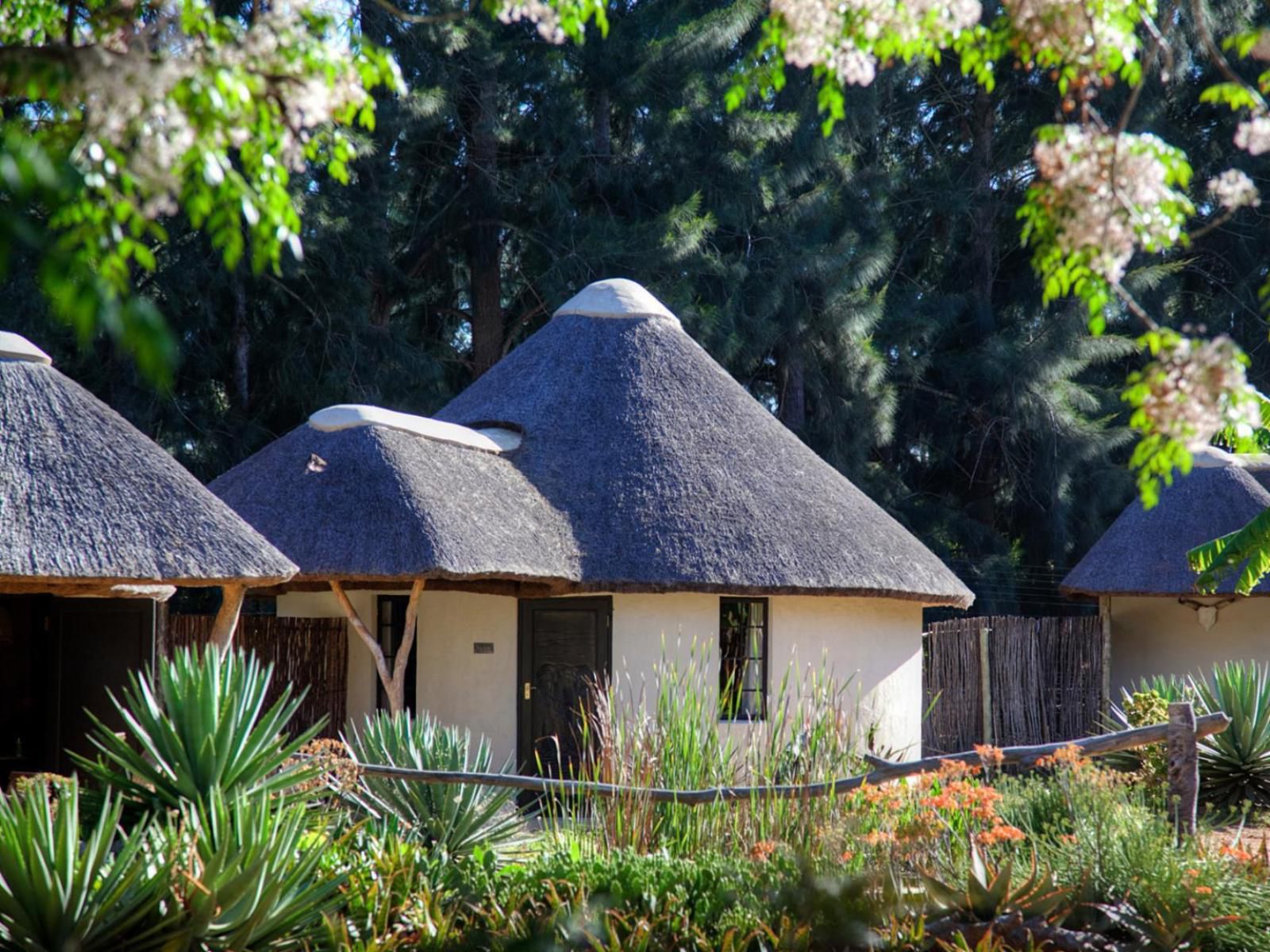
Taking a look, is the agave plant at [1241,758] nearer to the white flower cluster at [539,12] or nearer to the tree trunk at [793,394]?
the white flower cluster at [539,12]

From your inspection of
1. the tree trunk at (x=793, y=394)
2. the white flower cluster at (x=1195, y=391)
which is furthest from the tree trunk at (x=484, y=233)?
the white flower cluster at (x=1195, y=391)

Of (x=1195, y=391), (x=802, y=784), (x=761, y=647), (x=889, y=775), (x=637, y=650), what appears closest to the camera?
(x=1195, y=391)

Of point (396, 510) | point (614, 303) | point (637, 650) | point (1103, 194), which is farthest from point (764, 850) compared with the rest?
point (614, 303)

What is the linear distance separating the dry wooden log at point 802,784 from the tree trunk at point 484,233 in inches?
556

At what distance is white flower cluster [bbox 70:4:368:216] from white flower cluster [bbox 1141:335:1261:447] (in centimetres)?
284

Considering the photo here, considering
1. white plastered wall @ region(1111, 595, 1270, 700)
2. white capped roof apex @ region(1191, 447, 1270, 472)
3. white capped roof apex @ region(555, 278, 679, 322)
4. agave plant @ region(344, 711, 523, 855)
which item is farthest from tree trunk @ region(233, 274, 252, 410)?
white capped roof apex @ region(1191, 447, 1270, 472)

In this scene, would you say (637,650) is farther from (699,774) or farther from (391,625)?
(699,774)

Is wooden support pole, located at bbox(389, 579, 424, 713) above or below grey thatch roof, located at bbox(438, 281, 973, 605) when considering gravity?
below

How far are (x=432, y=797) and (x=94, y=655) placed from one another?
16.5 feet

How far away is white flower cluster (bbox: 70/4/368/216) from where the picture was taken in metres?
3.58

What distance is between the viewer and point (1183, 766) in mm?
7730

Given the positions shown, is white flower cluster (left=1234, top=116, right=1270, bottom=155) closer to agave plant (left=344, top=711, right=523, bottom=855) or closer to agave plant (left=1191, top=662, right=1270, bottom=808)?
agave plant (left=344, top=711, right=523, bottom=855)

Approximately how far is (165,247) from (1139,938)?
53.1 ft

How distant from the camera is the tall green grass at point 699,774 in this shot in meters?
7.60
